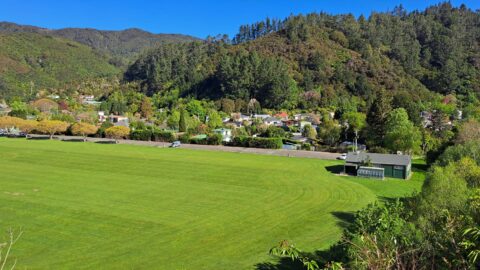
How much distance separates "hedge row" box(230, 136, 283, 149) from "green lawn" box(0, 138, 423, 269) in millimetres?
8830

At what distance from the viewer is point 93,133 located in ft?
233

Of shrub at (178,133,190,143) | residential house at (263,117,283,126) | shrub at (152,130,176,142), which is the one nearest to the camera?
shrub at (178,133,190,143)

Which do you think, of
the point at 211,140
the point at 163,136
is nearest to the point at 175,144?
the point at 211,140

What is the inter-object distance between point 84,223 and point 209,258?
32.1 feet

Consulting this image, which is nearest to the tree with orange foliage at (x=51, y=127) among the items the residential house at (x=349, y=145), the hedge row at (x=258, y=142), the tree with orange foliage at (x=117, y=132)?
the tree with orange foliage at (x=117, y=132)

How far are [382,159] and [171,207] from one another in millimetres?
23138

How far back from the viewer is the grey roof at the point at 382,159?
39.7 metres

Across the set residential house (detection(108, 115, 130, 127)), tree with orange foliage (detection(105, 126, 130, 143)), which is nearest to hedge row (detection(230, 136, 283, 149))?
tree with orange foliage (detection(105, 126, 130, 143))

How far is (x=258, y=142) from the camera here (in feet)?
194

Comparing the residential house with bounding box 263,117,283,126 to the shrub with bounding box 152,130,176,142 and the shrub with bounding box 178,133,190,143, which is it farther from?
the shrub with bounding box 152,130,176,142

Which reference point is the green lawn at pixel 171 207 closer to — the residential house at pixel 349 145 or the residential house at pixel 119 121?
the residential house at pixel 349 145

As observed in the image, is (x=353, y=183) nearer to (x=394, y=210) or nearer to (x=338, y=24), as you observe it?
(x=394, y=210)

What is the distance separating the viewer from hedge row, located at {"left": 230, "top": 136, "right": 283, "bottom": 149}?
190 ft

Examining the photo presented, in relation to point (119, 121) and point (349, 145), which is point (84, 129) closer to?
point (119, 121)
